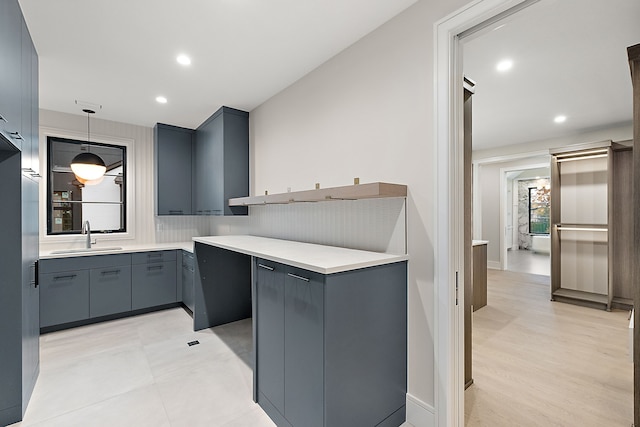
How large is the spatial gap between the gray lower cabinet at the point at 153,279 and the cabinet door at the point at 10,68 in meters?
2.27

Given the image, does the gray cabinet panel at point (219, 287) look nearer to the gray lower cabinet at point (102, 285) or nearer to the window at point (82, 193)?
the gray lower cabinet at point (102, 285)

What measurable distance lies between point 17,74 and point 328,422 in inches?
104

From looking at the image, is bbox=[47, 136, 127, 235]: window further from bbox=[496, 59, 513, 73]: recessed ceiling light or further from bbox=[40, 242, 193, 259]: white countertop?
bbox=[496, 59, 513, 73]: recessed ceiling light

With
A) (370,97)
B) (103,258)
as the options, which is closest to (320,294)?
(370,97)

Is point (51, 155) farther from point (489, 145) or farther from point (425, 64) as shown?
point (489, 145)

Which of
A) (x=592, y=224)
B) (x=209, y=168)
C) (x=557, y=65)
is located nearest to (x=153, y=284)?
(x=209, y=168)

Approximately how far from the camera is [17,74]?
1.74 metres

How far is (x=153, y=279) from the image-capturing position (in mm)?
3754

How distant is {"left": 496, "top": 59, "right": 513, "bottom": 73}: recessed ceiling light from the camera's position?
102 inches

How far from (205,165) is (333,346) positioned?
3331 millimetres

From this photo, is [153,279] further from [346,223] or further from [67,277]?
[346,223]

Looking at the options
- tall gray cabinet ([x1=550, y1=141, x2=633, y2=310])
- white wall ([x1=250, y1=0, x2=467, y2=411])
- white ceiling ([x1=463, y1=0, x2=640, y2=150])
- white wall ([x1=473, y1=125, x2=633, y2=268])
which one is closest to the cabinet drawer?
white wall ([x1=250, y1=0, x2=467, y2=411])

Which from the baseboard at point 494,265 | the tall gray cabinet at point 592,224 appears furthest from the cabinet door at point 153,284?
the baseboard at point 494,265

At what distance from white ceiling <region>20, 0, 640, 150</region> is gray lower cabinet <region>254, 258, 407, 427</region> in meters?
1.57
